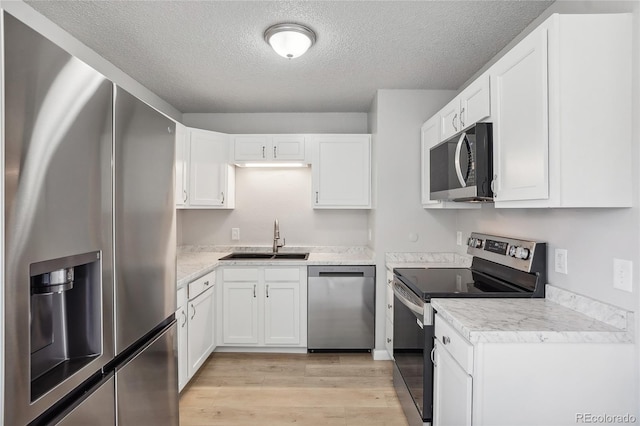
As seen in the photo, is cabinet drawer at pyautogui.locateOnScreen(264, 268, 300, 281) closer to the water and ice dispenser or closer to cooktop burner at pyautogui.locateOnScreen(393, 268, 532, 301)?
cooktop burner at pyautogui.locateOnScreen(393, 268, 532, 301)

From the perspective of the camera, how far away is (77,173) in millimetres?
929

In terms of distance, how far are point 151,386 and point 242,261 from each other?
1881mm

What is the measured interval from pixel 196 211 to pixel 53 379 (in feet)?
10.1

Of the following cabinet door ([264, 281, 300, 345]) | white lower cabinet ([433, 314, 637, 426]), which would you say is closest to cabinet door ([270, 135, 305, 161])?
cabinet door ([264, 281, 300, 345])

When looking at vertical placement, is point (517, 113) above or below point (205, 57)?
below

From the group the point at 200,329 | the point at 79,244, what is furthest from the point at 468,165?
the point at 200,329

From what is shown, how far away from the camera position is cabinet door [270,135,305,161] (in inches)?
138

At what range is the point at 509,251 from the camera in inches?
81.1

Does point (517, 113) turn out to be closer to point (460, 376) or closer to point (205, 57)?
point (460, 376)

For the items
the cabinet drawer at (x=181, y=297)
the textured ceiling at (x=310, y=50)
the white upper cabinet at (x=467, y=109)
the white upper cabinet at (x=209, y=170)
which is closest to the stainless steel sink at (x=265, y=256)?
the white upper cabinet at (x=209, y=170)

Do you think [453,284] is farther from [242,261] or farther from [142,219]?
[242,261]

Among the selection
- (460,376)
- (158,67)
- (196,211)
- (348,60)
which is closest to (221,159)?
(196,211)

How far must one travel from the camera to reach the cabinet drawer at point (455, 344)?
1379 mm

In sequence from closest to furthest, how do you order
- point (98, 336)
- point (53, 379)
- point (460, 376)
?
point (53, 379), point (98, 336), point (460, 376)
